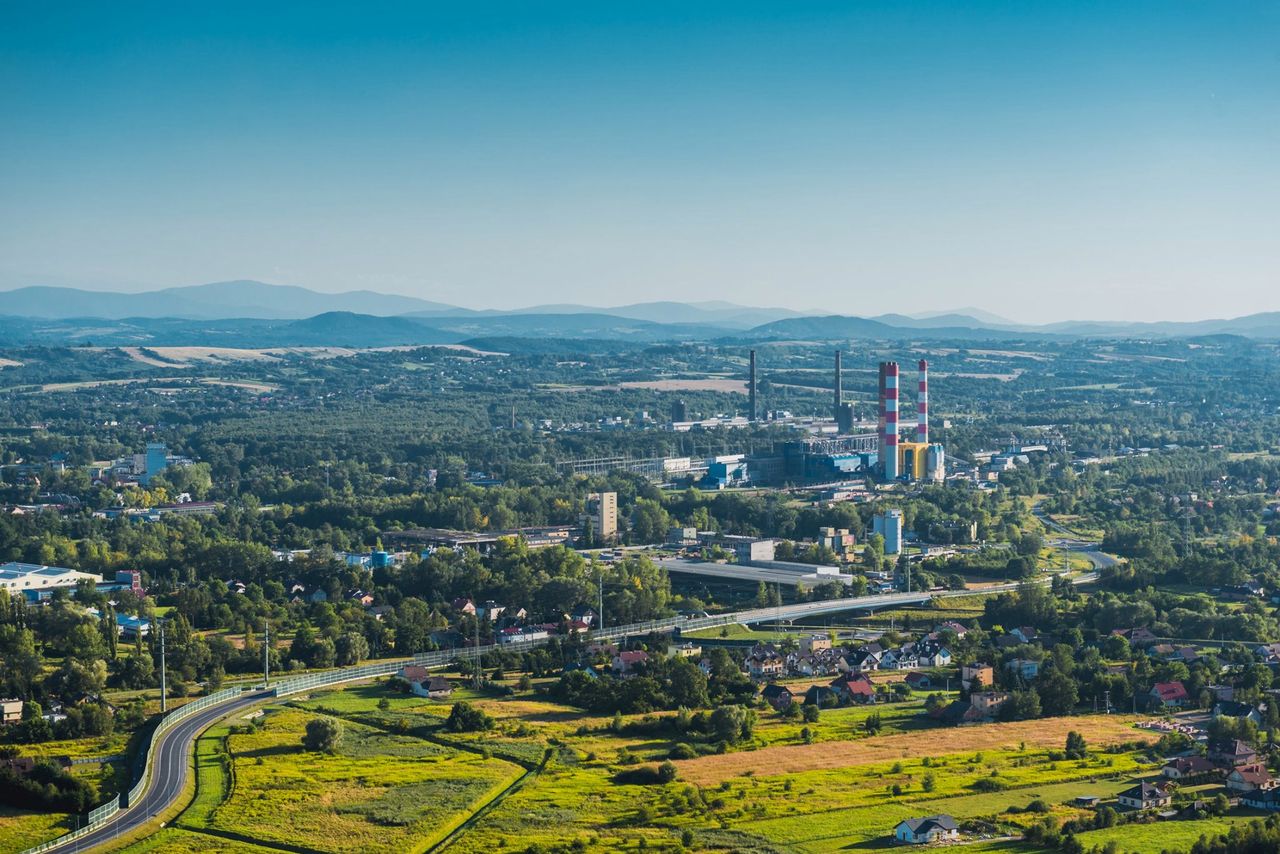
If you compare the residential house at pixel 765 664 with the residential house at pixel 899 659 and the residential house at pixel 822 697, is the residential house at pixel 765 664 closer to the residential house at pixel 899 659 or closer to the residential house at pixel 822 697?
the residential house at pixel 899 659

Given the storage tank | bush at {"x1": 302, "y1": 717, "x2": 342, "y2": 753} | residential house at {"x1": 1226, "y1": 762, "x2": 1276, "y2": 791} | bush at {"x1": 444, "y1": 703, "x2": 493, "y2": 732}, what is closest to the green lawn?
bush at {"x1": 302, "y1": 717, "x2": 342, "y2": 753}

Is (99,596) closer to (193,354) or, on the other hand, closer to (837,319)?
(193,354)

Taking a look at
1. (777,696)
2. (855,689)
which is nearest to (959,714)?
(855,689)

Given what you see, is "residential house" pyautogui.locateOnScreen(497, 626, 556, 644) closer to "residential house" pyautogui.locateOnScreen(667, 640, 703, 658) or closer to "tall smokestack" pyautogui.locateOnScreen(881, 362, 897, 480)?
"residential house" pyautogui.locateOnScreen(667, 640, 703, 658)

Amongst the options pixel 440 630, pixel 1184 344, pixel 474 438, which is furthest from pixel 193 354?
pixel 440 630

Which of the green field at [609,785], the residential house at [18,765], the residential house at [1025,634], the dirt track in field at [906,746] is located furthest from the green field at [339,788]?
the residential house at [1025,634]
